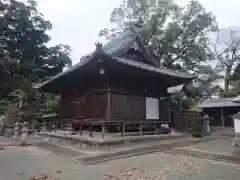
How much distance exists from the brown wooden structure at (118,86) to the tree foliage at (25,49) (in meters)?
14.9

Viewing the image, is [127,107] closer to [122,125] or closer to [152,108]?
[122,125]

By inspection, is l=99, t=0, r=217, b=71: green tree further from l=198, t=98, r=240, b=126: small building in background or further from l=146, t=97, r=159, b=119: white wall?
l=146, t=97, r=159, b=119: white wall

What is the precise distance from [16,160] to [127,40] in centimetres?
978

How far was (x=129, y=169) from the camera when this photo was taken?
Result: 6977 mm

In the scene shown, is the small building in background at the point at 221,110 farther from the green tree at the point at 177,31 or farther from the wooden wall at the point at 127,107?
the wooden wall at the point at 127,107

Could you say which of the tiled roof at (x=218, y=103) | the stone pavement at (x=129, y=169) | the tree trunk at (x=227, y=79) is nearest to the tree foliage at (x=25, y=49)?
the tiled roof at (x=218, y=103)

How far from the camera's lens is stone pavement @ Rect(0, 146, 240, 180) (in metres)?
6.21

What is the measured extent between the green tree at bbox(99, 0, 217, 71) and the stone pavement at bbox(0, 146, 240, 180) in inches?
954

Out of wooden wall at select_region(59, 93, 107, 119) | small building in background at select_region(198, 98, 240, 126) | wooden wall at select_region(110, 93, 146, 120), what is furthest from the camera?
small building in background at select_region(198, 98, 240, 126)

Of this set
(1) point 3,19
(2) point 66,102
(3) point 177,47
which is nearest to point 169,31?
(3) point 177,47

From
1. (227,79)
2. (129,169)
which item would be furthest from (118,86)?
(227,79)

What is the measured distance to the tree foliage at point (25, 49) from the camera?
2975 centimetres

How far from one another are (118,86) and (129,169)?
670 centimetres

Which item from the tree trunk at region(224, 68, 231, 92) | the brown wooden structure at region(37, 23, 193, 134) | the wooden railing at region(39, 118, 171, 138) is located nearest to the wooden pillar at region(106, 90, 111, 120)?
the brown wooden structure at region(37, 23, 193, 134)
